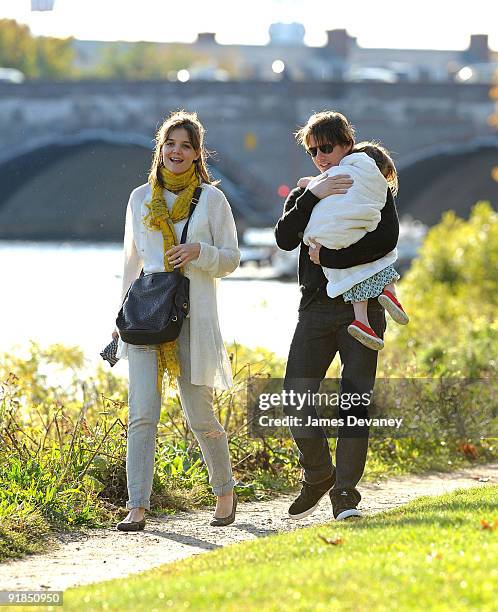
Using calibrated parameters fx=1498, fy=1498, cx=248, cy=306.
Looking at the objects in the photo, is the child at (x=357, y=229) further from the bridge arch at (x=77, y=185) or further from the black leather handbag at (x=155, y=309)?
the bridge arch at (x=77, y=185)

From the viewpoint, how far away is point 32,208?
68.5 m

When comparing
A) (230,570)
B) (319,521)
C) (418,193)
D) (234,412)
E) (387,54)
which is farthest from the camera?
(387,54)

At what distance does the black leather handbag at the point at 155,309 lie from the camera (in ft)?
20.8

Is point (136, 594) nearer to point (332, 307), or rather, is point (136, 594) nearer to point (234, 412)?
point (332, 307)

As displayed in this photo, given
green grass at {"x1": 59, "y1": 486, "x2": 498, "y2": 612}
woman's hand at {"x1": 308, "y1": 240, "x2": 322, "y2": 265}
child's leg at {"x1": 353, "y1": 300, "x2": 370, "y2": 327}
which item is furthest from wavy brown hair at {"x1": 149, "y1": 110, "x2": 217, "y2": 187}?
green grass at {"x1": 59, "y1": 486, "x2": 498, "y2": 612}

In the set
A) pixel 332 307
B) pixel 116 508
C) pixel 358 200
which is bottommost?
pixel 116 508

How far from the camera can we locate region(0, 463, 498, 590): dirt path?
5715 millimetres

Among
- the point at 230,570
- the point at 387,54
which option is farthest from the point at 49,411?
the point at 387,54

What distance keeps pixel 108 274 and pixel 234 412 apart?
29167 millimetres

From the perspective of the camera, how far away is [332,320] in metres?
6.39

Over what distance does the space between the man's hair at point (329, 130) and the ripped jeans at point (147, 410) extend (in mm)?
970

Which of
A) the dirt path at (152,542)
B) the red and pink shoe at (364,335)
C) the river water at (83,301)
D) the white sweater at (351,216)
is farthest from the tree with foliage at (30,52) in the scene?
the red and pink shoe at (364,335)

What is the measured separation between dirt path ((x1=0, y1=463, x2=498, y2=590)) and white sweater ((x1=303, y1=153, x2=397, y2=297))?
1.22 meters

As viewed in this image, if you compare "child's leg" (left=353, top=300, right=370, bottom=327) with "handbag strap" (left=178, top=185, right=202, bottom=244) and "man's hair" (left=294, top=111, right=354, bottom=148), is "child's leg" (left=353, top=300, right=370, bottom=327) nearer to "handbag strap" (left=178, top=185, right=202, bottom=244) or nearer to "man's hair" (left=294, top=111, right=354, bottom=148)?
"man's hair" (left=294, top=111, right=354, bottom=148)
